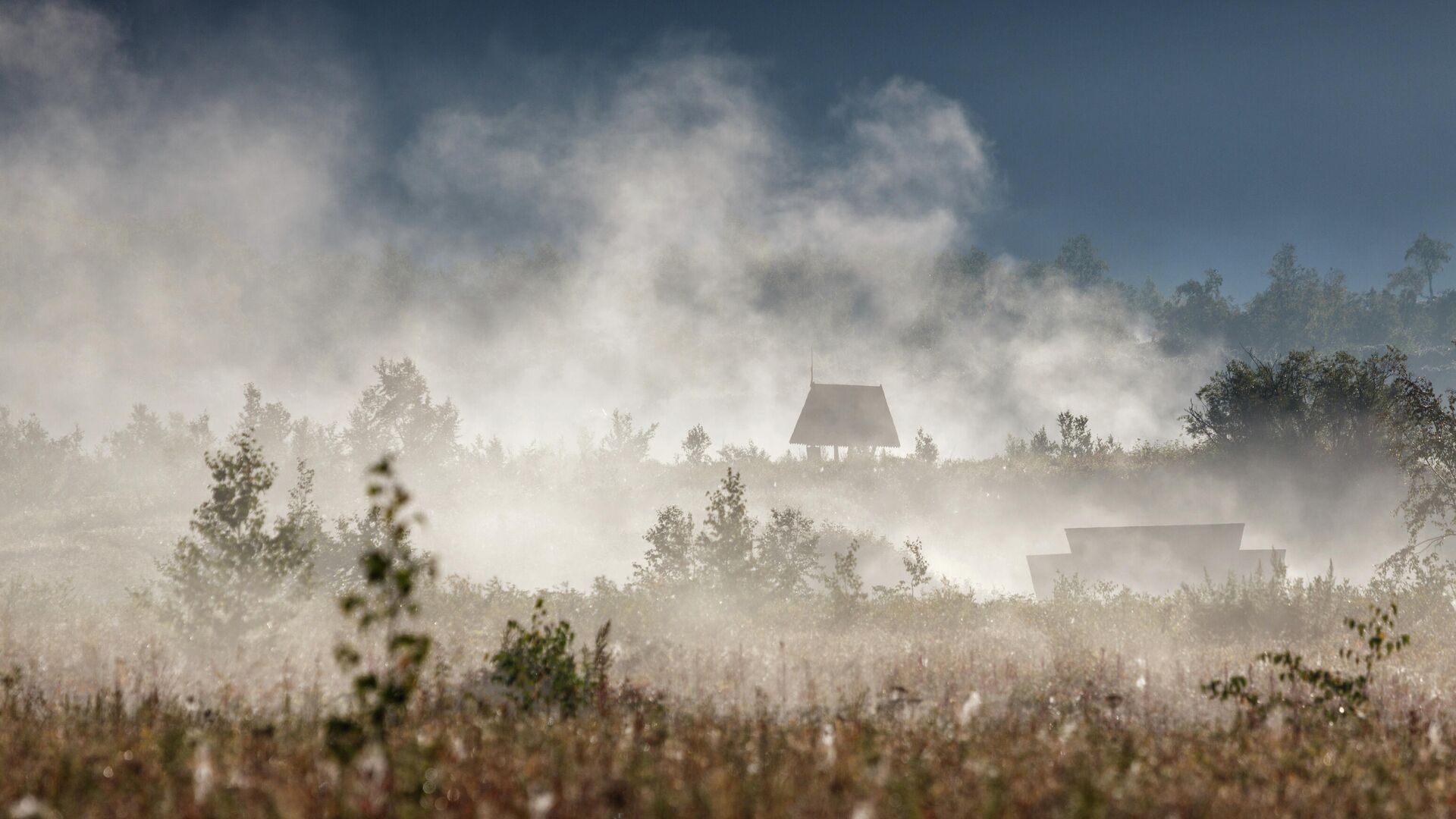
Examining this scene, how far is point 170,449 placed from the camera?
56.9m

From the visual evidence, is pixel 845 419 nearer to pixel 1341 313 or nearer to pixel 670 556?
pixel 670 556

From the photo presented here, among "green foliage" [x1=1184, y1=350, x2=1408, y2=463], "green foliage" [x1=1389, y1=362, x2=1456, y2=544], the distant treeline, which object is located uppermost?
the distant treeline

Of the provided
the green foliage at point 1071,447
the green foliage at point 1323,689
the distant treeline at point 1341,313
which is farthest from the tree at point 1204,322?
the green foliage at point 1323,689

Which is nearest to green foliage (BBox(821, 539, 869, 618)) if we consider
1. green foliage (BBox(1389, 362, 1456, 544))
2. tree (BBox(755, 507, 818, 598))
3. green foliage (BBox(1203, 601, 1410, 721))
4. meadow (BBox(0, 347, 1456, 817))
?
meadow (BBox(0, 347, 1456, 817))

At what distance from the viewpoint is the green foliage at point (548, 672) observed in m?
7.46

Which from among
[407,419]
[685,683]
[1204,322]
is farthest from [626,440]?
[1204,322]

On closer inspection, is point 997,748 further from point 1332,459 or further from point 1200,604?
point 1332,459

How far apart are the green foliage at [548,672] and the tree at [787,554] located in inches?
513

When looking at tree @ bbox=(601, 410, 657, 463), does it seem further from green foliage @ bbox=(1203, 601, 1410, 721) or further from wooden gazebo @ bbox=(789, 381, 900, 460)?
green foliage @ bbox=(1203, 601, 1410, 721)

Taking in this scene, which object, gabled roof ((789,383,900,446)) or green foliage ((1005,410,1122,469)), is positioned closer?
green foliage ((1005,410,1122,469))

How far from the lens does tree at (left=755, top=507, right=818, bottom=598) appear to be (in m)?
21.3

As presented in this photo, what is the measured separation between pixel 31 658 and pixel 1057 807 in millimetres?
14041

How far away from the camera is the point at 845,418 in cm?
6169

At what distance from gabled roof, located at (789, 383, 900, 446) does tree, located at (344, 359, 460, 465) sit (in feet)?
92.5
